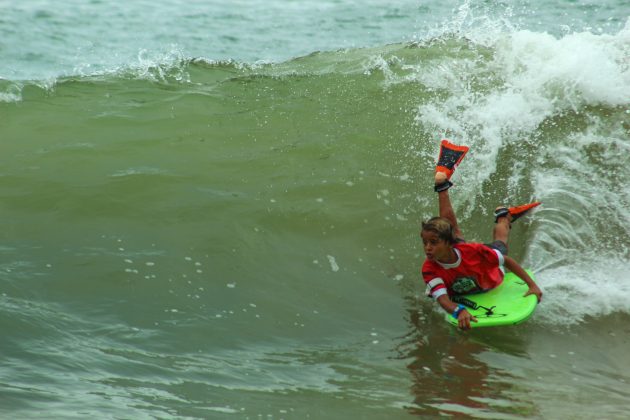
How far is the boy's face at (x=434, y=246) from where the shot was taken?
5203mm

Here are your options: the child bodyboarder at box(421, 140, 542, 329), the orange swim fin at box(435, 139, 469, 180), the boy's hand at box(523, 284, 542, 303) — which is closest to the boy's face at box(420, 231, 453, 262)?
the child bodyboarder at box(421, 140, 542, 329)

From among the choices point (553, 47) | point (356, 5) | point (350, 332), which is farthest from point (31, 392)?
point (356, 5)

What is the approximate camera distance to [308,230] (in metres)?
6.51

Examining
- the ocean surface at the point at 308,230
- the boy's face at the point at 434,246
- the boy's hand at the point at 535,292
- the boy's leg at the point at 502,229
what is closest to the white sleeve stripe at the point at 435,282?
the boy's face at the point at 434,246

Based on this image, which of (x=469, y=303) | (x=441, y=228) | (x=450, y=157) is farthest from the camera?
(x=450, y=157)

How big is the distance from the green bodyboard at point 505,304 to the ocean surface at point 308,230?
137 millimetres

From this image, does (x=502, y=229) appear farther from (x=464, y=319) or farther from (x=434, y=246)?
(x=464, y=319)

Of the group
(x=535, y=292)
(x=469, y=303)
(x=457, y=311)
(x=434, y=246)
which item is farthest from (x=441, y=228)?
(x=535, y=292)

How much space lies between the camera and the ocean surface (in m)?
4.21

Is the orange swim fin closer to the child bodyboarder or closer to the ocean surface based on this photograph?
the child bodyboarder

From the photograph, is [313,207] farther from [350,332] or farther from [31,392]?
[31,392]

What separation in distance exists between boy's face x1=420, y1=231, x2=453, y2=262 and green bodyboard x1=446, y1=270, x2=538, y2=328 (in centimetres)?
42

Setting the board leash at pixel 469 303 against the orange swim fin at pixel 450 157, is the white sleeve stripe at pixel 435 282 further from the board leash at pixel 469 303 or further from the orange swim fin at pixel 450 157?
the orange swim fin at pixel 450 157

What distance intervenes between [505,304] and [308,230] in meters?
1.82
